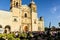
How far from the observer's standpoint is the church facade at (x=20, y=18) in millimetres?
42000

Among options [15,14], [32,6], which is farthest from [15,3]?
[32,6]

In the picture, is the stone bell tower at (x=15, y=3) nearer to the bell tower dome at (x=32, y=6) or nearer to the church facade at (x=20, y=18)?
the church facade at (x=20, y=18)

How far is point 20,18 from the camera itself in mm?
44188

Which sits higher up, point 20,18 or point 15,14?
point 15,14

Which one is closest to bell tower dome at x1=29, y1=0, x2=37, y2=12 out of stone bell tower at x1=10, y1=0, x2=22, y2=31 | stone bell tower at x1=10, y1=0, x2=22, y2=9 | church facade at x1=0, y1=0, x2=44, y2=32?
church facade at x1=0, y1=0, x2=44, y2=32

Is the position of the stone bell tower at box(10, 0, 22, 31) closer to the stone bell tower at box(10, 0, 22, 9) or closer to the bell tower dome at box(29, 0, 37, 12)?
the stone bell tower at box(10, 0, 22, 9)

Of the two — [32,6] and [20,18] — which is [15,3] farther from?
[32,6]

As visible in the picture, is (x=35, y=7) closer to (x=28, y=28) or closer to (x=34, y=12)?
(x=34, y=12)

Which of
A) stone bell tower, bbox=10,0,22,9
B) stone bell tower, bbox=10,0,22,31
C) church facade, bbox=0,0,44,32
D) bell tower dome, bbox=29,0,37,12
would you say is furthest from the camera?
bell tower dome, bbox=29,0,37,12

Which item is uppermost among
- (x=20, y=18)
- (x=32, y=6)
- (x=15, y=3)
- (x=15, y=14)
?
(x=15, y=3)

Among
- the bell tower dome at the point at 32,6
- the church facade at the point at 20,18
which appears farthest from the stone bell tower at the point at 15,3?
the bell tower dome at the point at 32,6

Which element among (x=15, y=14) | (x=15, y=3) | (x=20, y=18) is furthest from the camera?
(x=15, y=3)

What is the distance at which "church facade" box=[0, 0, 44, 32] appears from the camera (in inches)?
1654

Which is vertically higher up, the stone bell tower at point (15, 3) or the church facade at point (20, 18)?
the stone bell tower at point (15, 3)
